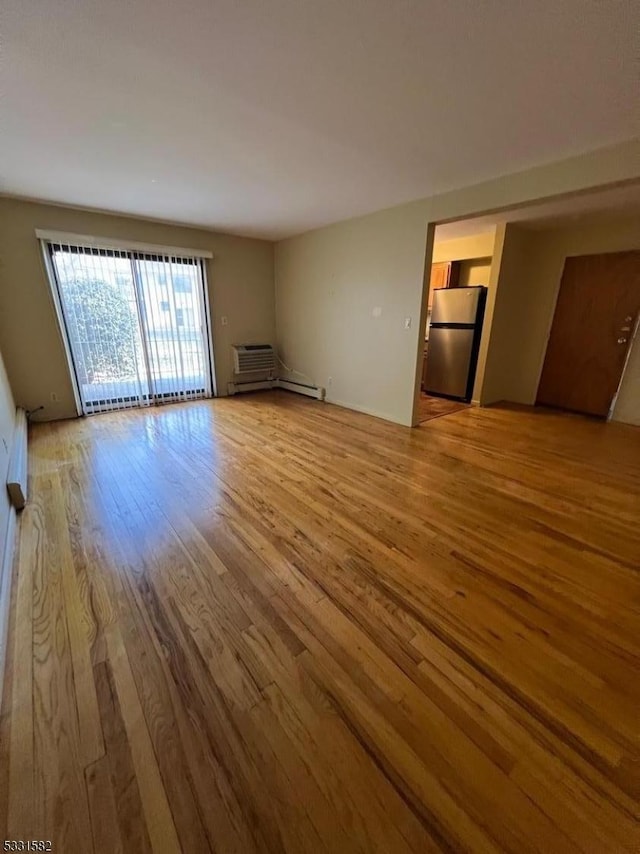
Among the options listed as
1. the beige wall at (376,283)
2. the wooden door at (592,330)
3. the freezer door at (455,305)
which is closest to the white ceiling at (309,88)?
the beige wall at (376,283)

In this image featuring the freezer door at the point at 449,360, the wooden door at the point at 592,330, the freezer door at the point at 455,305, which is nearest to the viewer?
the wooden door at the point at 592,330

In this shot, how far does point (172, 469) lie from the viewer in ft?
9.41

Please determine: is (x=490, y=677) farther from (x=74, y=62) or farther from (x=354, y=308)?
(x=354, y=308)

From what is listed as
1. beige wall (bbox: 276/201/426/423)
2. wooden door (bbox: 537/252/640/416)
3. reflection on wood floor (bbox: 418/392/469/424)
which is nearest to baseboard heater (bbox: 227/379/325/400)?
beige wall (bbox: 276/201/426/423)

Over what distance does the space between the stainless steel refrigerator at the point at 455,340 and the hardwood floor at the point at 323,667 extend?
2.81 metres

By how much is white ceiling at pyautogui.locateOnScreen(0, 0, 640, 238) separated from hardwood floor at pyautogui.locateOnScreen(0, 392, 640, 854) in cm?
237

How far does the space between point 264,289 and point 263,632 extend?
5.37 m

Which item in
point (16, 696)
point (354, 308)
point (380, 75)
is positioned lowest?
point (16, 696)

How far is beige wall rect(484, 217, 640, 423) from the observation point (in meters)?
4.22

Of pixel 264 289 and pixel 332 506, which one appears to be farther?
pixel 264 289

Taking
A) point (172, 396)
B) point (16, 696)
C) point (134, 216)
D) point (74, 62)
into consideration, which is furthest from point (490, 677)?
point (134, 216)

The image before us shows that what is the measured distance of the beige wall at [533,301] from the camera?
4223mm

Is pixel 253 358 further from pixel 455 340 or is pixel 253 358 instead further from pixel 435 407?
pixel 455 340

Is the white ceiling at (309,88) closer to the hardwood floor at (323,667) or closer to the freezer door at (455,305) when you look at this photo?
the freezer door at (455,305)
